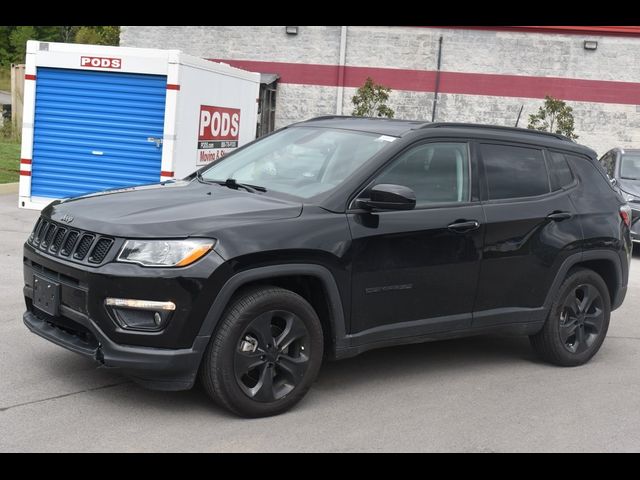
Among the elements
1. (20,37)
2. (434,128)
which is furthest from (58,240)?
(20,37)

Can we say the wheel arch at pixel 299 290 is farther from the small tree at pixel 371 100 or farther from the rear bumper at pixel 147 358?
the small tree at pixel 371 100

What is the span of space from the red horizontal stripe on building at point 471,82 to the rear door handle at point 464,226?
79.3ft

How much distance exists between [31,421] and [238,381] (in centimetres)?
112

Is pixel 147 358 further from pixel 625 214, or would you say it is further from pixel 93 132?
pixel 93 132

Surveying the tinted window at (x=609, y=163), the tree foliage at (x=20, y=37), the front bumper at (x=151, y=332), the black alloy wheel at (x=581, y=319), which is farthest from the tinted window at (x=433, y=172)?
the tree foliage at (x=20, y=37)

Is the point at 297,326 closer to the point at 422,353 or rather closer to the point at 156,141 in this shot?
the point at 422,353

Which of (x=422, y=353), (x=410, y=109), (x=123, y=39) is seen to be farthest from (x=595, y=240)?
(x=123, y=39)

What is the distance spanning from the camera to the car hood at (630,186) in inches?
547

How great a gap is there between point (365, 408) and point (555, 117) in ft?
78.1

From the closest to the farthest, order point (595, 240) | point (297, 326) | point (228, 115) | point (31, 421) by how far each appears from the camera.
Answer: point (31, 421)
point (297, 326)
point (595, 240)
point (228, 115)

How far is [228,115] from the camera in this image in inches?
601

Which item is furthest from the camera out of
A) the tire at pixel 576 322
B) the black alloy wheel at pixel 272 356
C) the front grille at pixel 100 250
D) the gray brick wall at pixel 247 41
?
the gray brick wall at pixel 247 41
